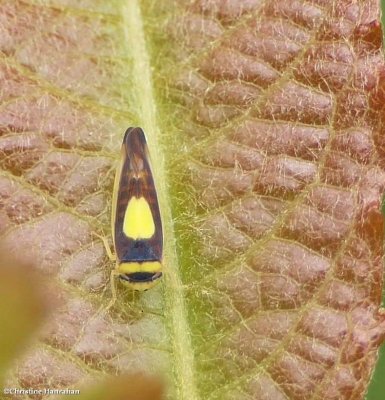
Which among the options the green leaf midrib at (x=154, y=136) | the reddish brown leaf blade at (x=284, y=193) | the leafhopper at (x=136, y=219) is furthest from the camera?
the leafhopper at (x=136, y=219)

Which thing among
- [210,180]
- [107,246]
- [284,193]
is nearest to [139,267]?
[107,246]

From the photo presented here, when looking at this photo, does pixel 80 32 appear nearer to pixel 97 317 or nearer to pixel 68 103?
pixel 68 103

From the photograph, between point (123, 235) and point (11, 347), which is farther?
point (123, 235)

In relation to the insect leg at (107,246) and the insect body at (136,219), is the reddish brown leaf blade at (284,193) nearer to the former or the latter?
the insect body at (136,219)

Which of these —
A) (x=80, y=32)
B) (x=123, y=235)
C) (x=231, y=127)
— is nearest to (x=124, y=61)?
(x=80, y=32)

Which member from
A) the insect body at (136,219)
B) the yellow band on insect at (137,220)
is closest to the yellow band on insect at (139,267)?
the insect body at (136,219)

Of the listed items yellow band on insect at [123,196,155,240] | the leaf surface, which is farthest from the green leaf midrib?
yellow band on insect at [123,196,155,240]

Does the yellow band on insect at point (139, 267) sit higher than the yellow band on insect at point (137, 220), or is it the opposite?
the yellow band on insect at point (137, 220)
